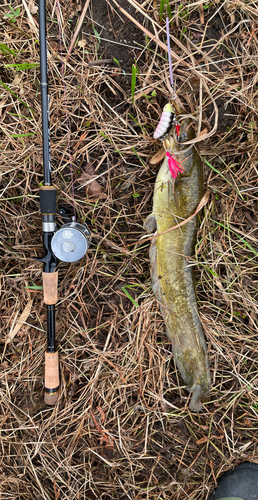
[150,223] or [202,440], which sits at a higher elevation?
[150,223]

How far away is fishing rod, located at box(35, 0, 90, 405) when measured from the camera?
1.64 metres

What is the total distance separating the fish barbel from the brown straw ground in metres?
0.10

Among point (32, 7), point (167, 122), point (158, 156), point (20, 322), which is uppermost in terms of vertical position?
point (32, 7)

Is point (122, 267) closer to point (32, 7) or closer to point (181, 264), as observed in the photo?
point (181, 264)

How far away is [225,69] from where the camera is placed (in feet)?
6.29

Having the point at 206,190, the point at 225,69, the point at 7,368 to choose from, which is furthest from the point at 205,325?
the point at 225,69

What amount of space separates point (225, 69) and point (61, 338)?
2017 millimetres

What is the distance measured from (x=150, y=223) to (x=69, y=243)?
52cm

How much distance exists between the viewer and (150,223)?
6.16 ft

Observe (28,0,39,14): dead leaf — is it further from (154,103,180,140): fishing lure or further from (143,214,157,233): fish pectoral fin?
(143,214,157,233): fish pectoral fin

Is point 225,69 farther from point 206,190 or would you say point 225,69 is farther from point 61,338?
point 61,338

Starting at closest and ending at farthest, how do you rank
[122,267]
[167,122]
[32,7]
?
[167,122] < [32,7] < [122,267]

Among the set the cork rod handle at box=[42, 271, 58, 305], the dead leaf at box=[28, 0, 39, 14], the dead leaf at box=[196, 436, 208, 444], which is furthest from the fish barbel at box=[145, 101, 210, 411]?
the dead leaf at box=[28, 0, 39, 14]

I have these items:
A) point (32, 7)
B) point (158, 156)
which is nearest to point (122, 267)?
point (158, 156)
